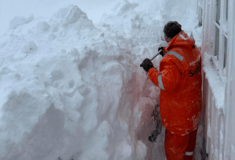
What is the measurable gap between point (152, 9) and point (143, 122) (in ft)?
9.88

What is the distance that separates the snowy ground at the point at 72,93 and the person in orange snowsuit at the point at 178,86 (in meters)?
0.28

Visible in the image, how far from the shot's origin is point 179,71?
2.28 metres

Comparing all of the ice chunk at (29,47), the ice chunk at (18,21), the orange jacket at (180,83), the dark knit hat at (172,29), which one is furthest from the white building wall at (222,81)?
the ice chunk at (18,21)

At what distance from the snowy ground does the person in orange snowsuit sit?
283mm

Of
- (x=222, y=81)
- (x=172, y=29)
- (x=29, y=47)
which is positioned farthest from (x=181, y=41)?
(x=29, y=47)

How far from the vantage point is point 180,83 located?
2361mm

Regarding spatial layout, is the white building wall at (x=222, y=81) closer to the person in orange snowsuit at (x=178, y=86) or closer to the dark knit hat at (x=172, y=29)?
the person in orange snowsuit at (x=178, y=86)

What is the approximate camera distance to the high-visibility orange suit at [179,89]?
224cm

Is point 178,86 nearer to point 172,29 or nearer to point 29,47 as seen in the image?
point 172,29

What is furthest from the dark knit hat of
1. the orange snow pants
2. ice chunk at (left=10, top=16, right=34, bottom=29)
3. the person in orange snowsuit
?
ice chunk at (left=10, top=16, right=34, bottom=29)

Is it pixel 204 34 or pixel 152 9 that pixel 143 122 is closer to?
pixel 204 34

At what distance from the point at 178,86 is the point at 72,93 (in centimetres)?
110

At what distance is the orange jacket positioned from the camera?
2.23 metres

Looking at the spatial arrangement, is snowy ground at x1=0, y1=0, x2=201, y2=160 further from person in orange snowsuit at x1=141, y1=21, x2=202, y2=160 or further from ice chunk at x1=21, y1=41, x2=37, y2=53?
person in orange snowsuit at x1=141, y1=21, x2=202, y2=160
